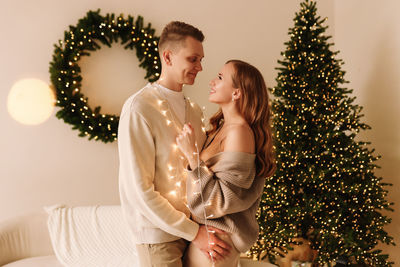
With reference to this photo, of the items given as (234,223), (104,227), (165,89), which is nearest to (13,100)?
(104,227)

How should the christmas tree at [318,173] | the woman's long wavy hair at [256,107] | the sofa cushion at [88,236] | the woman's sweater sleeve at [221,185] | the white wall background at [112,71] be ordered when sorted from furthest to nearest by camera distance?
the white wall background at [112,71]
the sofa cushion at [88,236]
the christmas tree at [318,173]
the woman's long wavy hair at [256,107]
the woman's sweater sleeve at [221,185]

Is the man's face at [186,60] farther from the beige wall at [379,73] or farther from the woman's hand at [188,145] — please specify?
the beige wall at [379,73]

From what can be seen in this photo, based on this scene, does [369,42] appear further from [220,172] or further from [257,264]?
[220,172]

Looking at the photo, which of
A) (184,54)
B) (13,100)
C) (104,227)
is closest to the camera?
(184,54)

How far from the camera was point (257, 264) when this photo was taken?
8.73 ft

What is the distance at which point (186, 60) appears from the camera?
1.69 m

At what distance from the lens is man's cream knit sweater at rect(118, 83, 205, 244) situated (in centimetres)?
148

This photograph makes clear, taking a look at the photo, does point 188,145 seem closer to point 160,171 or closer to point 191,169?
point 191,169

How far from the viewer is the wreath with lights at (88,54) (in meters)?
3.04

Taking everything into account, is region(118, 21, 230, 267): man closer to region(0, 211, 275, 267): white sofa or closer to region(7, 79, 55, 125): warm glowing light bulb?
region(0, 211, 275, 267): white sofa

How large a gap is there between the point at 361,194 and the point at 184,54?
5.78 ft

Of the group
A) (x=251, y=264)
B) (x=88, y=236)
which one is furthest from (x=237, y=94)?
(x=88, y=236)

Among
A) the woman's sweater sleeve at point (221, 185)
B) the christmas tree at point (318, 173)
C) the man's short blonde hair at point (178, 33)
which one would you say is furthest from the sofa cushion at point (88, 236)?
the man's short blonde hair at point (178, 33)

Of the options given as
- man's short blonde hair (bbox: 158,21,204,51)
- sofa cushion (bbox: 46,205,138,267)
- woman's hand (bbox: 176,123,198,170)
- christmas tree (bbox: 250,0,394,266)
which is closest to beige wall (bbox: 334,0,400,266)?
christmas tree (bbox: 250,0,394,266)
